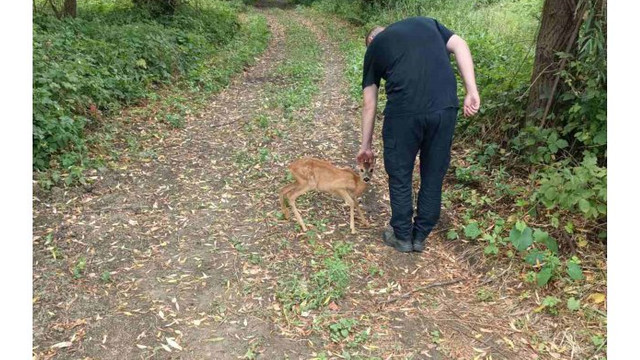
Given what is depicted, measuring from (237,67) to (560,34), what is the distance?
27.3ft

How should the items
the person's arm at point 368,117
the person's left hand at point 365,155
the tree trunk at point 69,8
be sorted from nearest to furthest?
the person's arm at point 368,117 < the person's left hand at point 365,155 < the tree trunk at point 69,8

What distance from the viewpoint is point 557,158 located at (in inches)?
211

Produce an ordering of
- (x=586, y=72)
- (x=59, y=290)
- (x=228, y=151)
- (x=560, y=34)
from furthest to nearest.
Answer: (x=228, y=151)
(x=560, y=34)
(x=586, y=72)
(x=59, y=290)

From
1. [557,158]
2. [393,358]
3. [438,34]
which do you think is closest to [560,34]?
[557,158]

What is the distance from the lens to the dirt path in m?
3.44

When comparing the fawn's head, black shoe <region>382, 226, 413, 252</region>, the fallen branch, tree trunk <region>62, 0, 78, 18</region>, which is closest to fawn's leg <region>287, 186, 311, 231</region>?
the fawn's head

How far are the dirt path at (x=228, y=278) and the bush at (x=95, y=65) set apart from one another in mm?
900

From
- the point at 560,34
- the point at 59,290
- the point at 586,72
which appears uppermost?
the point at 560,34

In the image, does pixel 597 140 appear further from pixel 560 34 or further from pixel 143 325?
pixel 143 325

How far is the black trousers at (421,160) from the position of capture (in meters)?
3.99

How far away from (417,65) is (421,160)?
0.92m

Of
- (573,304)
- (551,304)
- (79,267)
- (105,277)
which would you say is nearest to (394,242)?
(551,304)

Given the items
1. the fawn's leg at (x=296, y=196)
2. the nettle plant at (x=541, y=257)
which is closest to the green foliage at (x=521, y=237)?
the nettle plant at (x=541, y=257)

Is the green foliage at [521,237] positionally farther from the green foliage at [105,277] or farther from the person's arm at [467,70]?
the green foliage at [105,277]
